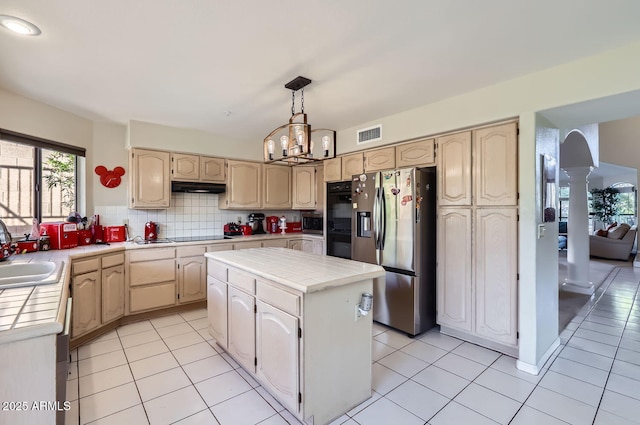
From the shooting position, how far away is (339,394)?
6.21 ft

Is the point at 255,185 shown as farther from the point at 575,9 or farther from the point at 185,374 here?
the point at 575,9

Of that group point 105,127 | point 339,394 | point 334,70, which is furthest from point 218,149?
point 339,394

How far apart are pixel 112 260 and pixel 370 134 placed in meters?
3.28

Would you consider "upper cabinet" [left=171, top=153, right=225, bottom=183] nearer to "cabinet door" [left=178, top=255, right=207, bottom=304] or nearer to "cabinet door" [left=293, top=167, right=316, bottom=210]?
"cabinet door" [left=178, top=255, right=207, bottom=304]

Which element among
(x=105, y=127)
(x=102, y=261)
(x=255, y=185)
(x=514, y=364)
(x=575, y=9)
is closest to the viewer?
(x=575, y=9)

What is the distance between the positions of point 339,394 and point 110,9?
2629 mm

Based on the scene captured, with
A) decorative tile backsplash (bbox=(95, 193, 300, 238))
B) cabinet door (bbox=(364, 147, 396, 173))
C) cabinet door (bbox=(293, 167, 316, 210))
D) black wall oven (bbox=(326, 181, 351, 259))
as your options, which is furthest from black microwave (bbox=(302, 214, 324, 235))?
cabinet door (bbox=(364, 147, 396, 173))

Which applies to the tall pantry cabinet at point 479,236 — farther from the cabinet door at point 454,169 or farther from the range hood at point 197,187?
the range hood at point 197,187

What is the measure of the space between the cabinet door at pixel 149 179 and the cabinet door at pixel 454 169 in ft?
11.0

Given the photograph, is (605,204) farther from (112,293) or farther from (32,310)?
(32,310)

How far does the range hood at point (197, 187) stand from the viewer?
13.1 ft

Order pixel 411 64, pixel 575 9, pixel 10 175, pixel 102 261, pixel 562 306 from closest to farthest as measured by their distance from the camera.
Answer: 1. pixel 575 9
2. pixel 411 64
3. pixel 10 175
4. pixel 102 261
5. pixel 562 306

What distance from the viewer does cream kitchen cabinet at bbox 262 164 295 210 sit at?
482 centimetres

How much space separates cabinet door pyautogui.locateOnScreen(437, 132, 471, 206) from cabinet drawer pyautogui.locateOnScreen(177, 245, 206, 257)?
9.73ft
